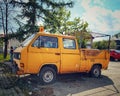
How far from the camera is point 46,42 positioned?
323 inches

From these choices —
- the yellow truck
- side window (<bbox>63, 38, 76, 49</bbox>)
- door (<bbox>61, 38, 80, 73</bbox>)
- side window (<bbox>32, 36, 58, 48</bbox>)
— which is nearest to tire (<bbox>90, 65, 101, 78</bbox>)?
the yellow truck

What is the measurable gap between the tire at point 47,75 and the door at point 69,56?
0.56 metres

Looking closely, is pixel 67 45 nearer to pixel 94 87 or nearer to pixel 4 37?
pixel 94 87

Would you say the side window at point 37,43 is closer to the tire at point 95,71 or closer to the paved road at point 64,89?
the paved road at point 64,89

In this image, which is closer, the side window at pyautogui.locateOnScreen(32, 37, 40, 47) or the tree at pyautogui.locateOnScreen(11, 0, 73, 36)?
the side window at pyautogui.locateOnScreen(32, 37, 40, 47)

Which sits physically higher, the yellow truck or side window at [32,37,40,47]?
side window at [32,37,40,47]

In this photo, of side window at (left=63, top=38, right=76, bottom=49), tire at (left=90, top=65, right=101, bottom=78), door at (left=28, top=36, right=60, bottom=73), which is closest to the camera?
door at (left=28, top=36, right=60, bottom=73)

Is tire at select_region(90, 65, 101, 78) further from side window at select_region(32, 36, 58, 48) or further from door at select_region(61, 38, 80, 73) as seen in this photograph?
side window at select_region(32, 36, 58, 48)

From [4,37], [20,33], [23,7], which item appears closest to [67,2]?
[23,7]

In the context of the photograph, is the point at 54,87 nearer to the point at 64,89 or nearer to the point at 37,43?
the point at 64,89

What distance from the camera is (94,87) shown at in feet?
26.8

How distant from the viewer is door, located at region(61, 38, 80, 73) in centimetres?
864

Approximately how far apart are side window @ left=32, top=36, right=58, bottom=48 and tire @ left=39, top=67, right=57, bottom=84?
1.02 meters

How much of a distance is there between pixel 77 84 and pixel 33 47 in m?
2.68
